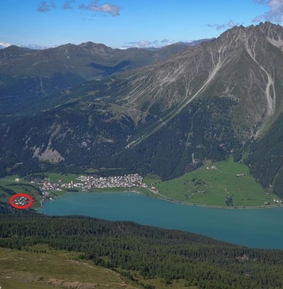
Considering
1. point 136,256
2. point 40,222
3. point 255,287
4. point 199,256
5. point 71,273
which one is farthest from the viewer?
point 40,222

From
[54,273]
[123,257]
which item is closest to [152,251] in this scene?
[123,257]

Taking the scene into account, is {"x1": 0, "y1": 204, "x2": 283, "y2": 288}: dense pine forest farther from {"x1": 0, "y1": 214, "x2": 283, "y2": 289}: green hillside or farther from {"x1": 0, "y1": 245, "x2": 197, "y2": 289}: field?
{"x1": 0, "y1": 245, "x2": 197, "y2": 289}: field

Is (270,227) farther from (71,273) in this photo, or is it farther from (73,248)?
(71,273)

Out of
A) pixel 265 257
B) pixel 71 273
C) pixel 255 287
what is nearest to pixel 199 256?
pixel 265 257

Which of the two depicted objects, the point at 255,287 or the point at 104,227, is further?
the point at 104,227

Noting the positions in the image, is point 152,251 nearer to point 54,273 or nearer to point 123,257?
point 123,257

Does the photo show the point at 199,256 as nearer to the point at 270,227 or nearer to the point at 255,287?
the point at 255,287

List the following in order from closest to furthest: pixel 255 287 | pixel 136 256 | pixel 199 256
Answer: pixel 255 287
pixel 136 256
pixel 199 256
